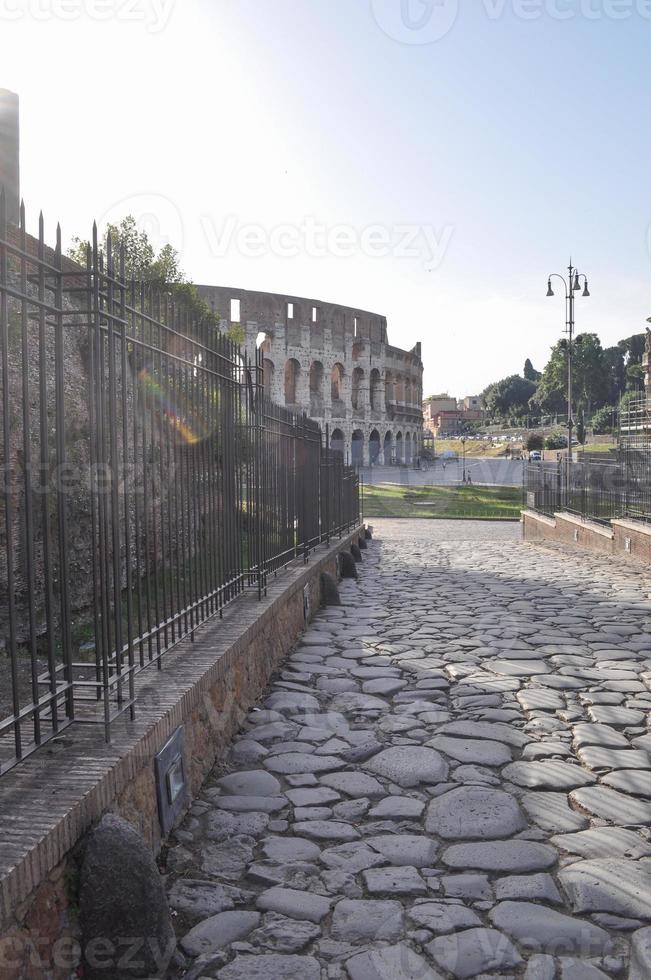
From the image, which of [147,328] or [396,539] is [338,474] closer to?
[396,539]

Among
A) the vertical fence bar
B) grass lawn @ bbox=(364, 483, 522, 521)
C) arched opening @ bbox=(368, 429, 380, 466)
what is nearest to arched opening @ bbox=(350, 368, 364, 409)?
arched opening @ bbox=(368, 429, 380, 466)

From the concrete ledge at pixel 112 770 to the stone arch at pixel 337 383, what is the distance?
47556mm

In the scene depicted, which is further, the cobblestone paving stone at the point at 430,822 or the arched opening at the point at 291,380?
the arched opening at the point at 291,380

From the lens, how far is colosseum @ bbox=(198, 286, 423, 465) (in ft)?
154

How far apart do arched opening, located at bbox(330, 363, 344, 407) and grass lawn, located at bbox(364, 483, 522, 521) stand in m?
19.8

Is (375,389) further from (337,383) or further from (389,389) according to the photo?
(337,383)

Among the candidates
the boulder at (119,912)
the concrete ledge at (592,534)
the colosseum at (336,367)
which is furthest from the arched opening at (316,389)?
the boulder at (119,912)

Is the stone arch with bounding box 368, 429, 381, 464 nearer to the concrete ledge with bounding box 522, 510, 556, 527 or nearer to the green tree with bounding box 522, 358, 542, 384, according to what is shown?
the concrete ledge with bounding box 522, 510, 556, 527

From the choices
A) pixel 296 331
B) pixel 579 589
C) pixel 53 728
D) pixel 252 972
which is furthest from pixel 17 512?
pixel 296 331

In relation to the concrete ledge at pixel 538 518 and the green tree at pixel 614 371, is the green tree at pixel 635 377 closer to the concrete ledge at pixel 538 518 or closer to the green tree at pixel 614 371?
the green tree at pixel 614 371

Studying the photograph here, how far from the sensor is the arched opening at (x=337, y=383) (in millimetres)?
51688

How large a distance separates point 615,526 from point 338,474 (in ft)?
14.9

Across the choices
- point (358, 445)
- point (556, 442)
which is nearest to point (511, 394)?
point (556, 442)

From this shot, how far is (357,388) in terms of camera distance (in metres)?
53.4
